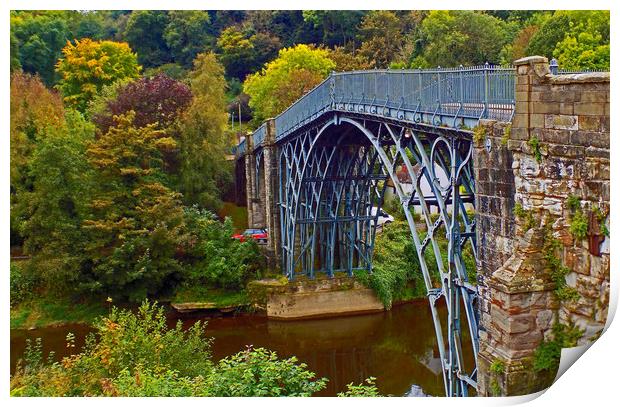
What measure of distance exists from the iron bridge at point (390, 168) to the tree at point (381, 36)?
1222 centimetres

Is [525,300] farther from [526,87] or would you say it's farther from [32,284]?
[32,284]

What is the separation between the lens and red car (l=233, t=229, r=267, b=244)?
104 ft

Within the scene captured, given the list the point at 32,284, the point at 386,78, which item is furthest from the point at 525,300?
the point at 32,284

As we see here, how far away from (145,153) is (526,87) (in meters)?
21.3

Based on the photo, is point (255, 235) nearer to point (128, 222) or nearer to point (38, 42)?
point (128, 222)

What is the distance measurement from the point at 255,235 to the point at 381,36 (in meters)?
21.9

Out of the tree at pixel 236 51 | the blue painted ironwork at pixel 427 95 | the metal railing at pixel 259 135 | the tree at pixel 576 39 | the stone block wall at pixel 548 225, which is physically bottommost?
the stone block wall at pixel 548 225

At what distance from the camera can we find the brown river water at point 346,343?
2355 centimetres

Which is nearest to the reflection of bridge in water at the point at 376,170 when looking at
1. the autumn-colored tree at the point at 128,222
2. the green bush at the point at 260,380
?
the green bush at the point at 260,380

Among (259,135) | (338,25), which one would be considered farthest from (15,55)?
(338,25)

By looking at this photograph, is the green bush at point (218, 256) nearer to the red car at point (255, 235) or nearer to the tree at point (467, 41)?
the red car at point (255, 235)

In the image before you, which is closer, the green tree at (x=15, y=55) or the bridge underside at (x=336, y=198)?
the bridge underside at (x=336, y=198)

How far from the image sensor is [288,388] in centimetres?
1209

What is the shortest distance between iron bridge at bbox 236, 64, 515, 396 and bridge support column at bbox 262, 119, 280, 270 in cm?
13
